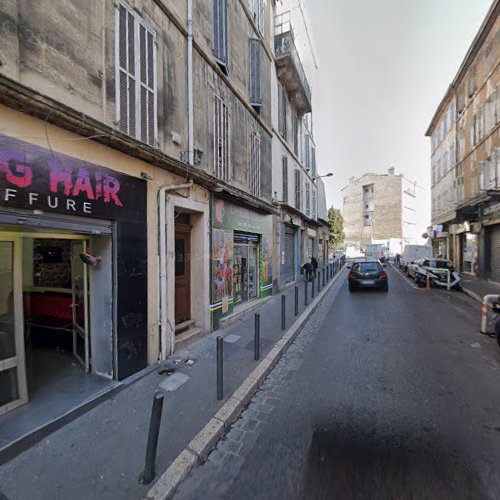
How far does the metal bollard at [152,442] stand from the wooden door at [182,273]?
393 cm

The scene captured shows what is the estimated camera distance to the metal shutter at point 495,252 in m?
15.3

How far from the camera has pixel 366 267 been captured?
13.2m

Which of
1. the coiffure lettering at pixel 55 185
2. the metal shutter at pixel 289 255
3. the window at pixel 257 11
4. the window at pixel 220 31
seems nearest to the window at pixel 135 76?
the coiffure lettering at pixel 55 185

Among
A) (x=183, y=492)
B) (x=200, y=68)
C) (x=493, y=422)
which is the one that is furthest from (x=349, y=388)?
(x=200, y=68)

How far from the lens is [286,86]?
45.4 feet

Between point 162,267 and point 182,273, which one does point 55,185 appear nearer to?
point 162,267

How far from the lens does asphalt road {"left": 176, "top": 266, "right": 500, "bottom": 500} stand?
95.8 inches

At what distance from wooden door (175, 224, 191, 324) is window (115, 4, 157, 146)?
221cm

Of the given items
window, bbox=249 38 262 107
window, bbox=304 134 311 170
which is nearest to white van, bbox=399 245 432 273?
window, bbox=304 134 311 170

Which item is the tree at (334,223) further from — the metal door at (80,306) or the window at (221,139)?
the metal door at (80,306)

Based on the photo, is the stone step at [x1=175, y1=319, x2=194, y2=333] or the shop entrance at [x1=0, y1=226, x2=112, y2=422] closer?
the shop entrance at [x1=0, y1=226, x2=112, y2=422]

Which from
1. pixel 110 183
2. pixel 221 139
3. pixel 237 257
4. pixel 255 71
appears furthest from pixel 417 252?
pixel 110 183

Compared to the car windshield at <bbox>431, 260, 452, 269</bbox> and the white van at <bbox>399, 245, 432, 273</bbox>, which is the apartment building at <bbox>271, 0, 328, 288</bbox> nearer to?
the car windshield at <bbox>431, 260, 452, 269</bbox>

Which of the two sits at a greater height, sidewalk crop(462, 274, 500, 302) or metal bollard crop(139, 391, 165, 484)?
metal bollard crop(139, 391, 165, 484)
